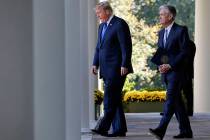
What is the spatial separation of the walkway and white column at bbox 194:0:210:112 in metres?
2.63

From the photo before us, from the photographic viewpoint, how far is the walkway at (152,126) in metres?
8.53

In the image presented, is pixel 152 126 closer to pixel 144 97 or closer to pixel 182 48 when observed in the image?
pixel 182 48

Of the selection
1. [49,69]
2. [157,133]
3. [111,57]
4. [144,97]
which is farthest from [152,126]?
[49,69]

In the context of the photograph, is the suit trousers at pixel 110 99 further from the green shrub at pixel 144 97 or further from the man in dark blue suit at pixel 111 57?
the green shrub at pixel 144 97

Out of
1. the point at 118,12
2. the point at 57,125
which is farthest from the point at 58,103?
the point at 118,12

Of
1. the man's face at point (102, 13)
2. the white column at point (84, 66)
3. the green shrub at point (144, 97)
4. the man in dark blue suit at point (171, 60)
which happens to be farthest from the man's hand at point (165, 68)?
the green shrub at point (144, 97)

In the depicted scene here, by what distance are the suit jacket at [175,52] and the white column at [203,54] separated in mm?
7601

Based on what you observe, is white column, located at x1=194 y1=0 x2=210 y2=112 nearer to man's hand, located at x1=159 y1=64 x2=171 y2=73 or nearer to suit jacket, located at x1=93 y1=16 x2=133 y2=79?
suit jacket, located at x1=93 y1=16 x2=133 y2=79

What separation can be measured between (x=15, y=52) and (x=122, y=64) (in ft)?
17.8

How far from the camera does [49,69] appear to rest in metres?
2.66

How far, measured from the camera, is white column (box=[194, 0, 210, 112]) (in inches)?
598

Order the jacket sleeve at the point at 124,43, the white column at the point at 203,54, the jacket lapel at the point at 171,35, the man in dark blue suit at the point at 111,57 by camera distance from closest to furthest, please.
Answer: the jacket lapel at the point at 171,35 < the jacket sleeve at the point at 124,43 < the man in dark blue suit at the point at 111,57 < the white column at the point at 203,54

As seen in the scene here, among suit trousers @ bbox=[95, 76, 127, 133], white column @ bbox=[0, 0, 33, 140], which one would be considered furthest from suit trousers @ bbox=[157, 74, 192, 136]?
white column @ bbox=[0, 0, 33, 140]

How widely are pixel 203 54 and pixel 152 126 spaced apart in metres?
5.34
